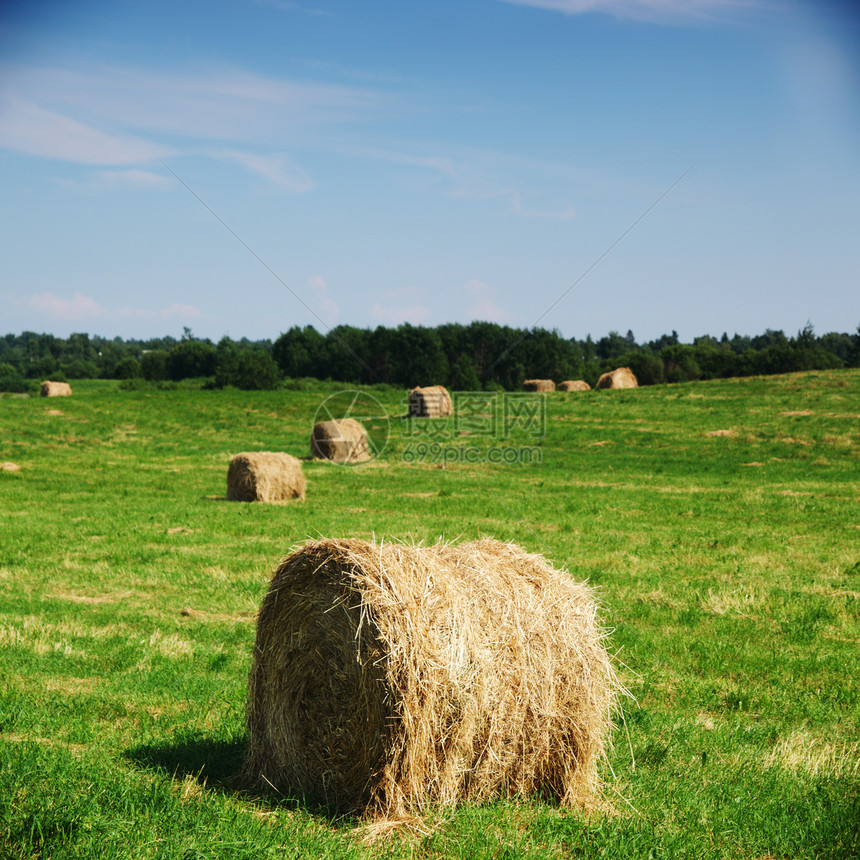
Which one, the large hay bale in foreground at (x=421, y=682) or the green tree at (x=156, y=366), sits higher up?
the green tree at (x=156, y=366)

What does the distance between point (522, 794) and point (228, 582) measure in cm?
671

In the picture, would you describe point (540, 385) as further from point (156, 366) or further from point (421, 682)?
point (156, 366)

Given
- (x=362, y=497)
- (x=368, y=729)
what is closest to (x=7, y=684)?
(x=368, y=729)

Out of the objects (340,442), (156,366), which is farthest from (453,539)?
(156,366)

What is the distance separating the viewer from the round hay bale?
28.4m

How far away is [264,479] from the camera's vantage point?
64.3 ft

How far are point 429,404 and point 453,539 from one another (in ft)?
107

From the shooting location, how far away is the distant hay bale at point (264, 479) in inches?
771

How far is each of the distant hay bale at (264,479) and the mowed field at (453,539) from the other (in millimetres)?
971

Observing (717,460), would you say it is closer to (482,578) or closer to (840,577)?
(840,577)

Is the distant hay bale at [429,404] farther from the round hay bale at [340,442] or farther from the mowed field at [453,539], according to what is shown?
the mowed field at [453,539]

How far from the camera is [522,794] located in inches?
200

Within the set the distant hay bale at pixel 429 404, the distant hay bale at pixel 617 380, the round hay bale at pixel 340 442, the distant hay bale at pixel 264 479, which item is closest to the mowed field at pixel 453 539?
the distant hay bale at pixel 264 479

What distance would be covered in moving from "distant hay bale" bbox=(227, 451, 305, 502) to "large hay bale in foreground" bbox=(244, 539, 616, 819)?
1428 centimetres
